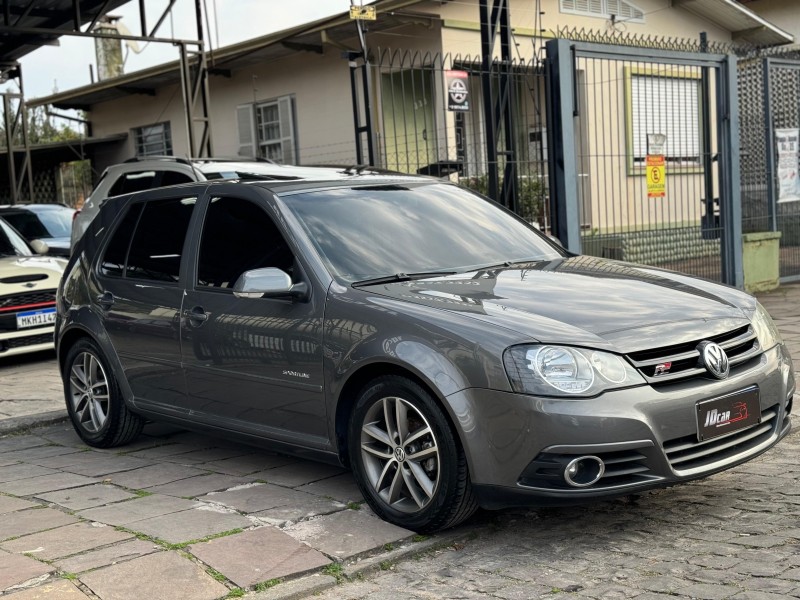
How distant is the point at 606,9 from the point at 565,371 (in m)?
15.6

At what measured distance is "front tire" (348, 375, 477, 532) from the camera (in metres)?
4.26

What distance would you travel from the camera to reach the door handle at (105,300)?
6.27 meters

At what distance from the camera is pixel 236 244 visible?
5.51 meters

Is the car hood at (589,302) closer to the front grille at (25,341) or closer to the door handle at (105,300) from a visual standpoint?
the door handle at (105,300)

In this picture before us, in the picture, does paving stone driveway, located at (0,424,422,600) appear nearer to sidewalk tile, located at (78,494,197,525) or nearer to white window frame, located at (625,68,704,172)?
sidewalk tile, located at (78,494,197,525)

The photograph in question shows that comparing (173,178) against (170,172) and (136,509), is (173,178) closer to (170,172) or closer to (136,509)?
(170,172)

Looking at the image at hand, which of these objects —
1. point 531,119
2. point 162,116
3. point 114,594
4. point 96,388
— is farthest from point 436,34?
point 114,594

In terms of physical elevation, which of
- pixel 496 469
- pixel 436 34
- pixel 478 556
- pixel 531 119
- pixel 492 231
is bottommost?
pixel 478 556

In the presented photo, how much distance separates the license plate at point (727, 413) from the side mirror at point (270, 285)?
75.2 inches

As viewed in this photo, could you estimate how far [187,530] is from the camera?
15.2ft

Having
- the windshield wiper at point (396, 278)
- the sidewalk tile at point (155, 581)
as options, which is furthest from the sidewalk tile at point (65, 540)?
the windshield wiper at point (396, 278)

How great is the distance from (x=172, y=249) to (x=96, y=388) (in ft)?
3.98

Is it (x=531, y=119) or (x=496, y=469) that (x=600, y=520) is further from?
(x=531, y=119)

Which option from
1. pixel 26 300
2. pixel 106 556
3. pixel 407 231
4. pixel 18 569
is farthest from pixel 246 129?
pixel 18 569
